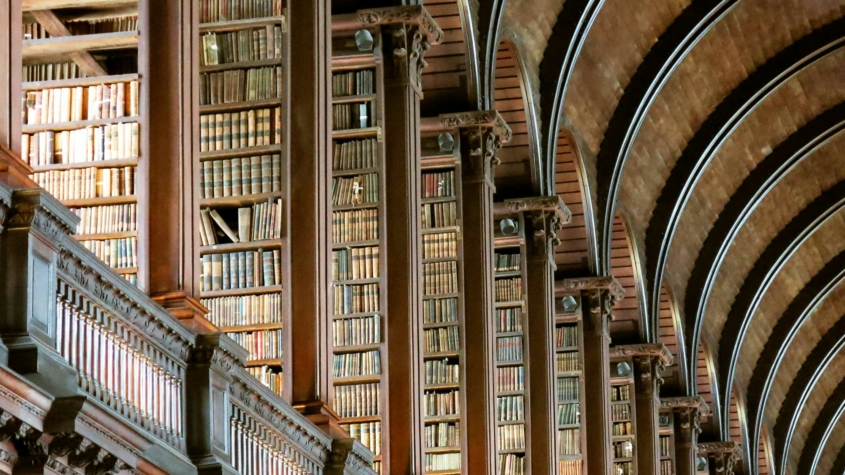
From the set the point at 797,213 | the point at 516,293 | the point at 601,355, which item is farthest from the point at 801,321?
the point at 516,293

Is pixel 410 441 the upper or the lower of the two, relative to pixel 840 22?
lower

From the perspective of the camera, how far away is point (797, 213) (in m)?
24.5

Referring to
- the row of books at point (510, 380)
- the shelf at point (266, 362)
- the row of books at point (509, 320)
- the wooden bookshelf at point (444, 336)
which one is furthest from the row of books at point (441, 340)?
the shelf at point (266, 362)

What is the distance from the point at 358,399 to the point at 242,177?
2.16 meters

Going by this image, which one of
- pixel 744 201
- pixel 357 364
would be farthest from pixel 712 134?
pixel 357 364

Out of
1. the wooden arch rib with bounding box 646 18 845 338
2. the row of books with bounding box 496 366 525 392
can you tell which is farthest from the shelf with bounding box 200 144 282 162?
the wooden arch rib with bounding box 646 18 845 338

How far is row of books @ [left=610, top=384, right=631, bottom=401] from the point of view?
19.9 m

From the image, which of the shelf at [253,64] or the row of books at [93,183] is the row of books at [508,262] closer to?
the shelf at [253,64]

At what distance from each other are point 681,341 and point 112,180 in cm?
1510

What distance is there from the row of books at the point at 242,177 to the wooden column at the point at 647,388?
36.6 ft

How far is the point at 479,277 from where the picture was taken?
13.0 meters

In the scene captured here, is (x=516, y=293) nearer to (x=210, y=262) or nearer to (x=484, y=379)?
(x=484, y=379)

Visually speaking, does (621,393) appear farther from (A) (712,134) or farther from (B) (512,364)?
(B) (512,364)

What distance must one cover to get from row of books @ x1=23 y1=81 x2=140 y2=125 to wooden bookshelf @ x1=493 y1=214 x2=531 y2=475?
629 cm
